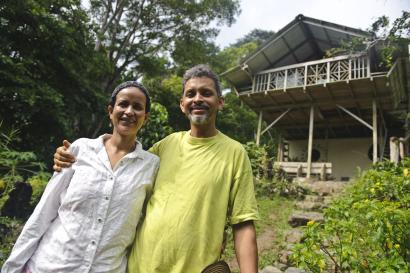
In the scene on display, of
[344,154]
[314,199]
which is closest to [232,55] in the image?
[344,154]

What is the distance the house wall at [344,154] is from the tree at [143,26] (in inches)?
344

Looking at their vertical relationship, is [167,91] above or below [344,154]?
above

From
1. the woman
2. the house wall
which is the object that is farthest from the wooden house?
the woman

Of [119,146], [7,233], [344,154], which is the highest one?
[344,154]

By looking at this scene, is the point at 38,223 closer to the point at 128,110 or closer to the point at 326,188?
the point at 128,110

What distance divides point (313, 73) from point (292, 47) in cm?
203

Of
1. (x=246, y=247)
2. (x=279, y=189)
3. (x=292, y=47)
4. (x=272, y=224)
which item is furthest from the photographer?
(x=292, y=47)

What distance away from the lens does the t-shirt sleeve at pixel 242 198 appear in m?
1.64

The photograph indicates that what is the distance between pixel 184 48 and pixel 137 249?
16408 mm

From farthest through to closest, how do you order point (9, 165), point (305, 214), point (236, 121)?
point (236, 121) < point (305, 214) < point (9, 165)

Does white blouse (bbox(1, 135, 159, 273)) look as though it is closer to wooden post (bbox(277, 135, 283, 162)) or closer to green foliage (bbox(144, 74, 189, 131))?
green foliage (bbox(144, 74, 189, 131))

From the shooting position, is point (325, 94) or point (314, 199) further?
point (325, 94)

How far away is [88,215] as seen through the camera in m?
1.64

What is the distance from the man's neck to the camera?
1918 millimetres
